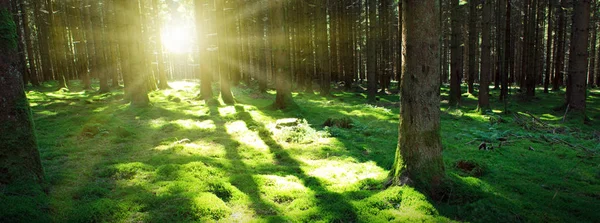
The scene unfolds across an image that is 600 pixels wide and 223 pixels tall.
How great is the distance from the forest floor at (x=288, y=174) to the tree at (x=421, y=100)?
34 cm

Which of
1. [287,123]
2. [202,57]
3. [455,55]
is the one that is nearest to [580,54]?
[455,55]

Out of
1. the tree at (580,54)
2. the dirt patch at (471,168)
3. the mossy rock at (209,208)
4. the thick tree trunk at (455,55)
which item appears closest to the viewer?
the mossy rock at (209,208)

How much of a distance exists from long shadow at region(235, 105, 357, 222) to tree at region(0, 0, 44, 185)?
4.58 meters

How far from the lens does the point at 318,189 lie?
235 inches

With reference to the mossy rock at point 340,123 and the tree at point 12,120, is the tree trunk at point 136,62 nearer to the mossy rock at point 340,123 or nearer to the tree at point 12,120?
the mossy rock at point 340,123

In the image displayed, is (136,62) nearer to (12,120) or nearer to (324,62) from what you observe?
(12,120)

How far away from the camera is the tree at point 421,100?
4.82 meters

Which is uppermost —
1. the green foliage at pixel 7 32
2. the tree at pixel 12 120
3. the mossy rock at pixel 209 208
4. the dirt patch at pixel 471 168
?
the green foliage at pixel 7 32

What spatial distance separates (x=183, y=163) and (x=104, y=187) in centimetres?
170

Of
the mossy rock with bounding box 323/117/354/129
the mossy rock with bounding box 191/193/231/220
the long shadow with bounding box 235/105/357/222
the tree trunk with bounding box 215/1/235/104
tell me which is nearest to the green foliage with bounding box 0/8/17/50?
the mossy rock with bounding box 191/193/231/220

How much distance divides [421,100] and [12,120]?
6.30 meters

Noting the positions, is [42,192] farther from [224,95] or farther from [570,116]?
[570,116]

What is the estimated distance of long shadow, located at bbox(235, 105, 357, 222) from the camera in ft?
15.9

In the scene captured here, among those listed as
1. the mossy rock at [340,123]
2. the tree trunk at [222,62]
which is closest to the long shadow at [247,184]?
the mossy rock at [340,123]
